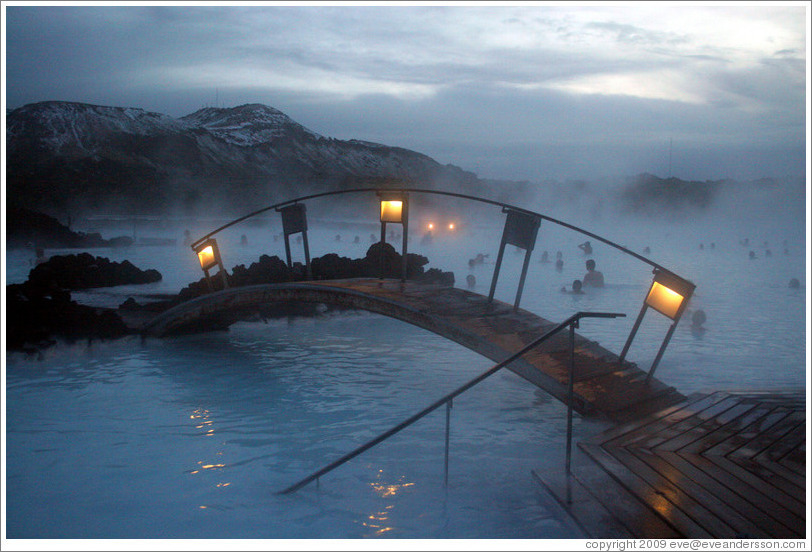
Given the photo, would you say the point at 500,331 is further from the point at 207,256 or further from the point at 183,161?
the point at 183,161

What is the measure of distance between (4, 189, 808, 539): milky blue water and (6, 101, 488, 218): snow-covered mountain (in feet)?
76.6

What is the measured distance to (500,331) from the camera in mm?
6121

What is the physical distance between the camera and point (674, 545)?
311 centimetres

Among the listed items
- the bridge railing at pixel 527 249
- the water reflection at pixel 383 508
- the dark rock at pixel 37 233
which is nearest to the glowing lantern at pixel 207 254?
the bridge railing at pixel 527 249

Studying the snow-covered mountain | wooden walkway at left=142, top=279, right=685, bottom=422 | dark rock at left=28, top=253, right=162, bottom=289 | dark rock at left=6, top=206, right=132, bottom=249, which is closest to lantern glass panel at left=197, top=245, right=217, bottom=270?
wooden walkway at left=142, top=279, right=685, bottom=422

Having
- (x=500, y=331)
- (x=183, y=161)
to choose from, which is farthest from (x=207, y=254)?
(x=183, y=161)

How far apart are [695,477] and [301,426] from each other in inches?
146

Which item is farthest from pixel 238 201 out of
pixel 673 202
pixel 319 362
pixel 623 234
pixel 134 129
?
pixel 673 202

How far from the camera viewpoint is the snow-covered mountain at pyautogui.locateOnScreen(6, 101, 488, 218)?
33.7 metres

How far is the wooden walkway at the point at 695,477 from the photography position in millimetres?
3248

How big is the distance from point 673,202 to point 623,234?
866 centimetres

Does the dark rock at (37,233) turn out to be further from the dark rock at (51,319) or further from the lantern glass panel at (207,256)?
the lantern glass panel at (207,256)

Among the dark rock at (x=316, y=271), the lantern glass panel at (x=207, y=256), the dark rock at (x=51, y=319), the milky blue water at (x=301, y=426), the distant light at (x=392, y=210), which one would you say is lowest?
the milky blue water at (x=301, y=426)

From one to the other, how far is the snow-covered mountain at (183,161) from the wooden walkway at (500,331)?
26.5 metres
